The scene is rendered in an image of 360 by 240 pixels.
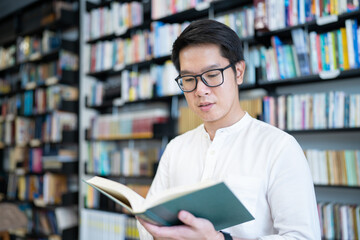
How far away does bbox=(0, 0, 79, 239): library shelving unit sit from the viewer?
10.8ft

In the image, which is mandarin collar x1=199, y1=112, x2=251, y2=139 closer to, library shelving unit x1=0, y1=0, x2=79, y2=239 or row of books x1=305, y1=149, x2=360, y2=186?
row of books x1=305, y1=149, x2=360, y2=186

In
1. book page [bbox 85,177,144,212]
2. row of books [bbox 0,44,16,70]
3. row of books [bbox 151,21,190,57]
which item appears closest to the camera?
Answer: book page [bbox 85,177,144,212]

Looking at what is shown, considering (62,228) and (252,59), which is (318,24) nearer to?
(252,59)

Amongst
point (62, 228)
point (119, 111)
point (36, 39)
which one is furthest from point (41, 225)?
point (36, 39)

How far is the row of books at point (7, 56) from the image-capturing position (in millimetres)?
4090

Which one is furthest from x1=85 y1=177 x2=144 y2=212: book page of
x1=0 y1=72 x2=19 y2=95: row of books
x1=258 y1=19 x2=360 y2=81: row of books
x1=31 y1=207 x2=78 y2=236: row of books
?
x1=0 y1=72 x2=19 y2=95: row of books

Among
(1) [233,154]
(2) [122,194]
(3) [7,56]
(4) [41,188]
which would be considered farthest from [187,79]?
(3) [7,56]

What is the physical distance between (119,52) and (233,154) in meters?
2.27

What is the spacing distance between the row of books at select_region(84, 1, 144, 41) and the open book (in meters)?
2.43

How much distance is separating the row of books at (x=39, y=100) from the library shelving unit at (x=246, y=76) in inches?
8.6

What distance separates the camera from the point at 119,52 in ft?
9.95

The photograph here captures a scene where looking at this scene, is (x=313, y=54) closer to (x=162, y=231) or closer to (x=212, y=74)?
(x=212, y=74)

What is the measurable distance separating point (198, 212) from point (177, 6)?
221cm

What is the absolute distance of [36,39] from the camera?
12.4 feet
